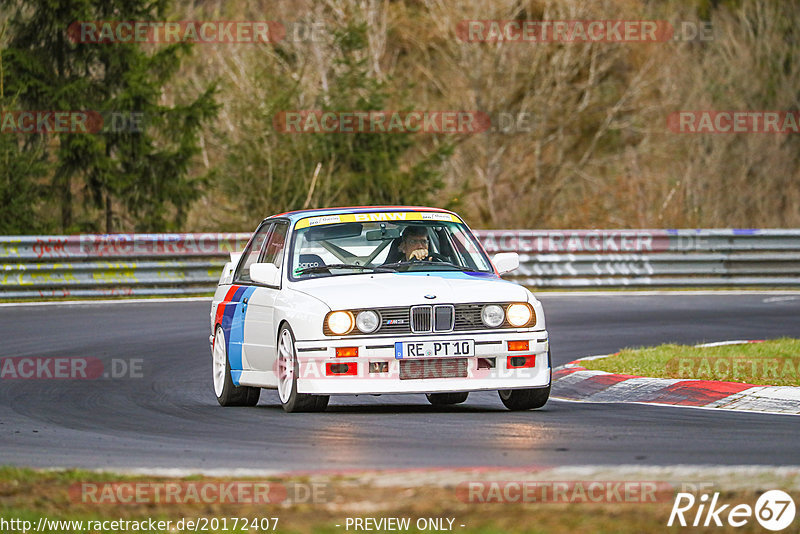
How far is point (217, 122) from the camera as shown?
36.4m

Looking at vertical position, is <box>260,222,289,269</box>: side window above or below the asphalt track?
above

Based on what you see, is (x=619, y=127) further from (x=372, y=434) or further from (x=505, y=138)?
(x=372, y=434)

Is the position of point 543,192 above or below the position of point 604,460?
below

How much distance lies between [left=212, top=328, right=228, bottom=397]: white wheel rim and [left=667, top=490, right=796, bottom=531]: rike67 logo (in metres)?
5.70

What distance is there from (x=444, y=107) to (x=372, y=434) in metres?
30.1

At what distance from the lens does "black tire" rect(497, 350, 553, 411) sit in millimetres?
9891

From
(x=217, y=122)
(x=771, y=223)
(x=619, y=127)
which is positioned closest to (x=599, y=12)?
(x=619, y=127)

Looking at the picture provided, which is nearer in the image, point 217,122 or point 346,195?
point 346,195

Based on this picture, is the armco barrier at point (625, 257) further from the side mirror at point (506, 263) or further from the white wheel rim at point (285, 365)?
the white wheel rim at point (285, 365)

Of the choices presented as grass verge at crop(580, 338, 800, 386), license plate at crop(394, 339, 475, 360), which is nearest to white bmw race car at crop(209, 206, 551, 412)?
license plate at crop(394, 339, 475, 360)

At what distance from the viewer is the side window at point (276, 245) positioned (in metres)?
10.9

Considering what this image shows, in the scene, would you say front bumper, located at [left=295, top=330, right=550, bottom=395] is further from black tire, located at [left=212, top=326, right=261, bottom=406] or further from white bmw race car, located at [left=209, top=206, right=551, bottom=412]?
black tire, located at [left=212, top=326, right=261, bottom=406]

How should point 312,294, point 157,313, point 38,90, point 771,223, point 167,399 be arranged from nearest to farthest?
1. point 312,294
2. point 167,399
3. point 157,313
4. point 38,90
5. point 771,223

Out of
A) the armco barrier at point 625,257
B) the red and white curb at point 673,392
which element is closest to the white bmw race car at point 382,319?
the red and white curb at point 673,392
